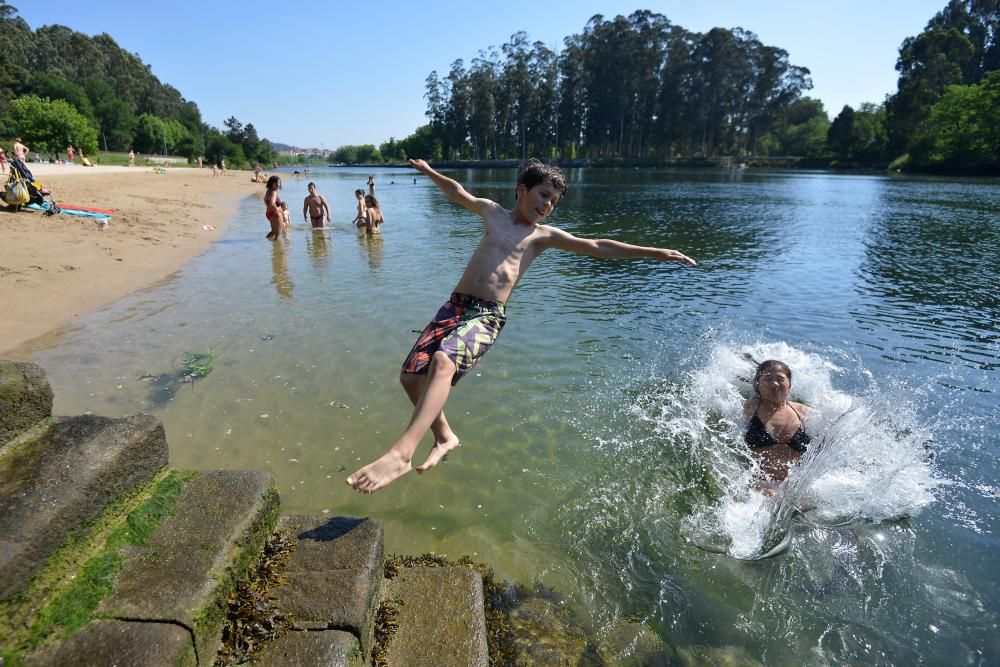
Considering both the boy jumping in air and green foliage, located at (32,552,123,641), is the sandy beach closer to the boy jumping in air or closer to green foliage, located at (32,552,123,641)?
green foliage, located at (32,552,123,641)

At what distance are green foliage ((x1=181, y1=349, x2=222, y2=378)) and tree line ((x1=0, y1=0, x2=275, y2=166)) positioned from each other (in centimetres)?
6143

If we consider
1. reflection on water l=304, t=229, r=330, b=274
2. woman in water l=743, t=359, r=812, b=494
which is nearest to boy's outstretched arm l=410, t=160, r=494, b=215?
woman in water l=743, t=359, r=812, b=494

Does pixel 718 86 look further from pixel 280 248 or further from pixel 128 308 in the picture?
pixel 128 308

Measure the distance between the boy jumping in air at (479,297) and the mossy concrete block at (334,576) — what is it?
1.83ft

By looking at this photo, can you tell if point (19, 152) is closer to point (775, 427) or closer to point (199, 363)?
point (199, 363)

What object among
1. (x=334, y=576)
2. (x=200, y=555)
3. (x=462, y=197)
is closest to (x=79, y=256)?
(x=462, y=197)

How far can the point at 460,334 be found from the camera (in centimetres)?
388

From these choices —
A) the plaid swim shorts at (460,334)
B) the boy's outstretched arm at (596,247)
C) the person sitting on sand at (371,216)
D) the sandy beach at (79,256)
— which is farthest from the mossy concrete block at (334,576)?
the person sitting on sand at (371,216)

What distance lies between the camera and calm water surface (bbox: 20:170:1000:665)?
12.6ft

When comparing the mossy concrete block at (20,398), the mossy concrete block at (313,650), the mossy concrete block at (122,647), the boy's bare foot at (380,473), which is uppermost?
the mossy concrete block at (20,398)

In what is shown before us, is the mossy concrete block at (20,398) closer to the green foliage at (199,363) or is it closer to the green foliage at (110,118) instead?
the green foliage at (199,363)

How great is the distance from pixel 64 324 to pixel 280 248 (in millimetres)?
8954

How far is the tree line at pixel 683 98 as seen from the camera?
82.7 m

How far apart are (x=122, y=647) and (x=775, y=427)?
590 centimetres
